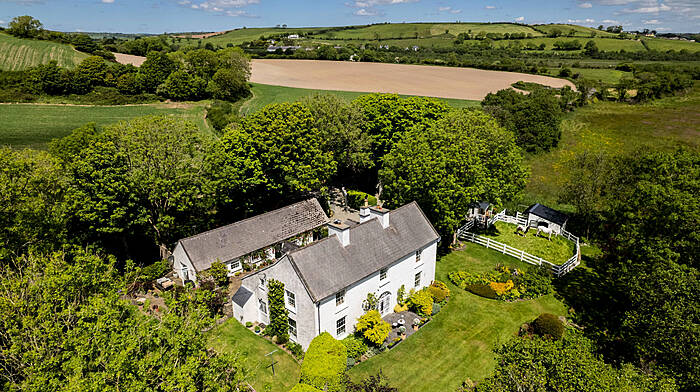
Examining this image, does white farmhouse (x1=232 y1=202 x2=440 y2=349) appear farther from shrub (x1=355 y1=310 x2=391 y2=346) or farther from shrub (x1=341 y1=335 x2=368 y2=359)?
shrub (x1=355 y1=310 x2=391 y2=346)

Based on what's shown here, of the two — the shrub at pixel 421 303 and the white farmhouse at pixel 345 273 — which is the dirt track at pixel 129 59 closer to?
the white farmhouse at pixel 345 273

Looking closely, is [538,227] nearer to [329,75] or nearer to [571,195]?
[571,195]

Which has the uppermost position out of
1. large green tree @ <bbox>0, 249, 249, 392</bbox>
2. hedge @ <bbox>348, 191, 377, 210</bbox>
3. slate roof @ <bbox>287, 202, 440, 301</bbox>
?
large green tree @ <bbox>0, 249, 249, 392</bbox>

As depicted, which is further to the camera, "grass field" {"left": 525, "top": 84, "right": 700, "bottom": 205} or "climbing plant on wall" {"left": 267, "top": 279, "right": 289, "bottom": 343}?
"grass field" {"left": 525, "top": 84, "right": 700, "bottom": 205}

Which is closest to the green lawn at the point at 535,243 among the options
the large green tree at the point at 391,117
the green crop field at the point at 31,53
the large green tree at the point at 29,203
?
the large green tree at the point at 391,117

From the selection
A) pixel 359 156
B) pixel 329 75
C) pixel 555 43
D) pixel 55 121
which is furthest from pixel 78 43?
pixel 555 43

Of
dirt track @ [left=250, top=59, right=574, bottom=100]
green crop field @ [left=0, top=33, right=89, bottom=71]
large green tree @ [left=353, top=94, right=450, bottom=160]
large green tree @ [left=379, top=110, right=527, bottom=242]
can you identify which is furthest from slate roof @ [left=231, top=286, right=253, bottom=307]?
green crop field @ [left=0, top=33, right=89, bottom=71]
